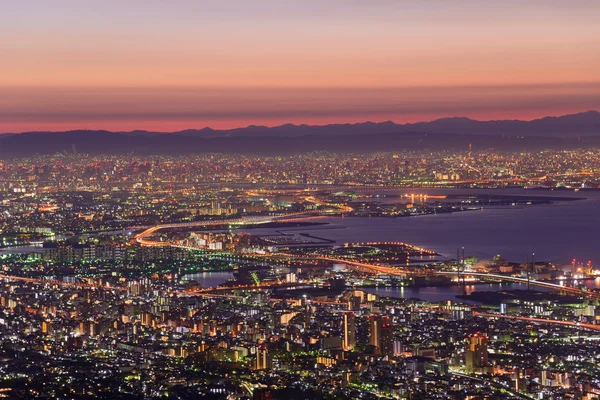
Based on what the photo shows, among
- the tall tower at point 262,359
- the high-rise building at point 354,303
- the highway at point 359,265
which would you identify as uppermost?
the tall tower at point 262,359

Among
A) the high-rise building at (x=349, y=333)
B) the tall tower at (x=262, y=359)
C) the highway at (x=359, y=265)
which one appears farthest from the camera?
the highway at (x=359, y=265)

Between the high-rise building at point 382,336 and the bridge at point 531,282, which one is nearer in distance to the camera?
the high-rise building at point 382,336

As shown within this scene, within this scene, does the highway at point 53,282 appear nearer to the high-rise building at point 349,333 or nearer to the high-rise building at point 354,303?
the high-rise building at point 354,303

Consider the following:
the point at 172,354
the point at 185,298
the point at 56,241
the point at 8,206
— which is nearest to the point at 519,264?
the point at 185,298

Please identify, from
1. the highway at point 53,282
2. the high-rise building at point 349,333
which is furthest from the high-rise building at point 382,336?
the highway at point 53,282

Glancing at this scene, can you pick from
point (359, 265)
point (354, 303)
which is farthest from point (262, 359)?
point (359, 265)

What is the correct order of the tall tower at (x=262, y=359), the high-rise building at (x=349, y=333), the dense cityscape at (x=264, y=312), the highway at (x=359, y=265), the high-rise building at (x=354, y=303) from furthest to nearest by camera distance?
the highway at (x=359, y=265) < the high-rise building at (x=354, y=303) < the high-rise building at (x=349, y=333) < the tall tower at (x=262, y=359) < the dense cityscape at (x=264, y=312)

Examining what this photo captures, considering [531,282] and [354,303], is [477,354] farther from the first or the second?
[531,282]
